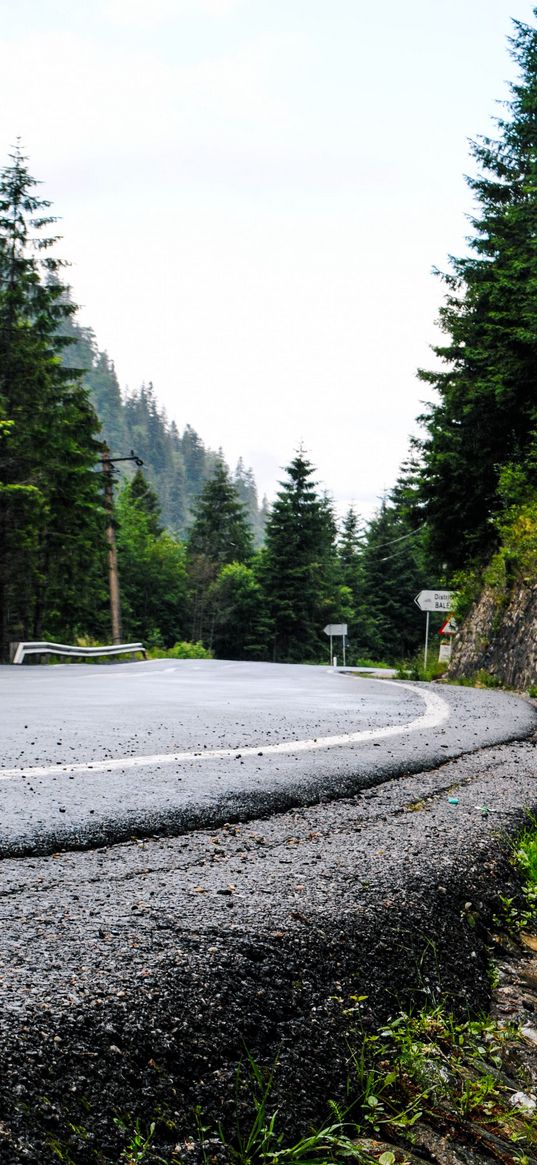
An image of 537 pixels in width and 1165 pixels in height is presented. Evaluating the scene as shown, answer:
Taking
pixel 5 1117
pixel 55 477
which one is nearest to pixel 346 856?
pixel 5 1117

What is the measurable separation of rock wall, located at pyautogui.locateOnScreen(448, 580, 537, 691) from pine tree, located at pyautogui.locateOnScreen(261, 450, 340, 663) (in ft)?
133

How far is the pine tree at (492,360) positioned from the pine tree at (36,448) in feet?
37.3

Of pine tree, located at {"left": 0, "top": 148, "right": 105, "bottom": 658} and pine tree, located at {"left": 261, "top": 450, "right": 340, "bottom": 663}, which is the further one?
pine tree, located at {"left": 261, "top": 450, "right": 340, "bottom": 663}

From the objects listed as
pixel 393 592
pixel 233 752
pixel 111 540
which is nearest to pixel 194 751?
pixel 233 752

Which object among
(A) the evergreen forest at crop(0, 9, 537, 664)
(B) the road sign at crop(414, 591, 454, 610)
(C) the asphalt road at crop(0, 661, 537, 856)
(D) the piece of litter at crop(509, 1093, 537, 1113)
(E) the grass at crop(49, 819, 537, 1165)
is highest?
(A) the evergreen forest at crop(0, 9, 537, 664)

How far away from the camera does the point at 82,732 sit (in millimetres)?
5996

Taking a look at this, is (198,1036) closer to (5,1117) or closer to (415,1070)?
(5,1117)

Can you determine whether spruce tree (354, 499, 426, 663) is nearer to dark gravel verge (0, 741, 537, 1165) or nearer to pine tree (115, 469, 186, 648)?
pine tree (115, 469, 186, 648)

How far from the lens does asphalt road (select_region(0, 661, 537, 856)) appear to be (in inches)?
136

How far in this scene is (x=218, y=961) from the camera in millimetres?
1984

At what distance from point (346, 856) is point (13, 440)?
25.6 m

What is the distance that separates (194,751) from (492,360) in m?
14.9

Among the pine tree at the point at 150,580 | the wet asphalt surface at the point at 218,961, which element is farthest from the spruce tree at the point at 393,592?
the wet asphalt surface at the point at 218,961

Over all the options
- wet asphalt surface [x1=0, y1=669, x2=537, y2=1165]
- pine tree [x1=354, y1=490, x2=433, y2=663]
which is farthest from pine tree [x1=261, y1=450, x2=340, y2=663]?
wet asphalt surface [x1=0, y1=669, x2=537, y2=1165]
